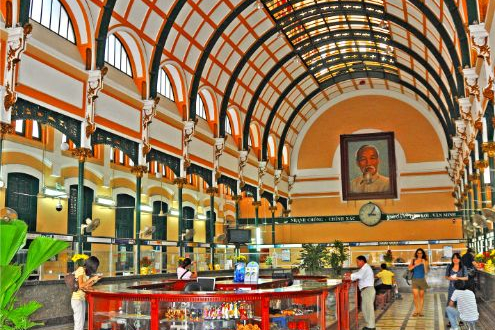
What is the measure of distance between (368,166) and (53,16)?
97.3 feet

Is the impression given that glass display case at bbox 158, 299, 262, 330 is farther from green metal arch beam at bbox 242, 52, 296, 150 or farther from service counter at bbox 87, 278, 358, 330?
green metal arch beam at bbox 242, 52, 296, 150

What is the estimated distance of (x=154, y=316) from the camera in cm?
778

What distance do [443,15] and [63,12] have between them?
48.9ft

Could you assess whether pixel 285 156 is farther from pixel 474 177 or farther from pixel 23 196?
pixel 23 196

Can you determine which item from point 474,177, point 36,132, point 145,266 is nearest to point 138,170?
point 145,266

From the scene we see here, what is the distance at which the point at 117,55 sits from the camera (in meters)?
22.0

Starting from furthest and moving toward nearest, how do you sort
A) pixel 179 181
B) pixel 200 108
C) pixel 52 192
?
1. pixel 200 108
2. pixel 179 181
3. pixel 52 192

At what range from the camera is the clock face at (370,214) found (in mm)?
42062

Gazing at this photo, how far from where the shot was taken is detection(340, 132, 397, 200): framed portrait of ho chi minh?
42.5 m

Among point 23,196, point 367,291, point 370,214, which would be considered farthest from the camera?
point 370,214

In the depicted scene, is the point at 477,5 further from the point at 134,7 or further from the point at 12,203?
the point at 12,203

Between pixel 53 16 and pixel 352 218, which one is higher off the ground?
pixel 53 16

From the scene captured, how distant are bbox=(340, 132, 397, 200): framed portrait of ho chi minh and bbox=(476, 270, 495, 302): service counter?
78.4 feet

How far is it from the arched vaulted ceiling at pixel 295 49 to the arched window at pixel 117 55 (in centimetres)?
90
